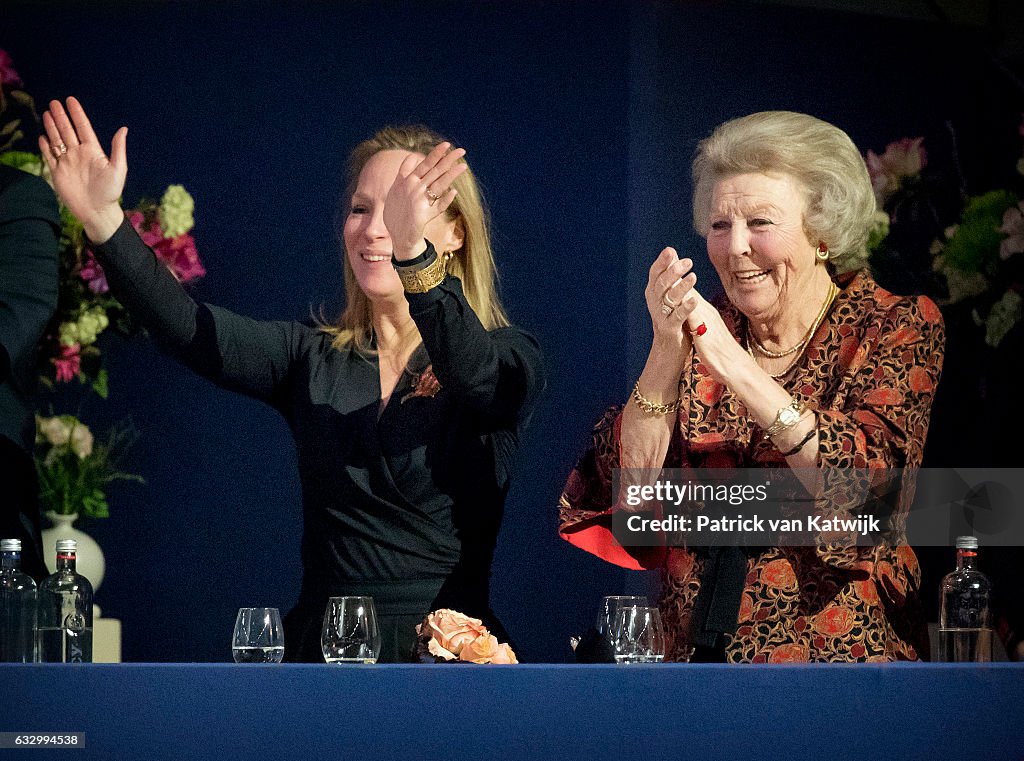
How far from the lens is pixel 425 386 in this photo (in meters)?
3.17

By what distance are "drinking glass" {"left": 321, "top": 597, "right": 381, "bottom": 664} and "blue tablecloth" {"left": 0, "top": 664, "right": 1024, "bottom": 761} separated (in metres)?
0.28

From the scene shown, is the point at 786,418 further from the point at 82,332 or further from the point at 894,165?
the point at 82,332

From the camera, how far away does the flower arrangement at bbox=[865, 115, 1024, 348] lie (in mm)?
3236

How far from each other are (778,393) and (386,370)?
0.89 m

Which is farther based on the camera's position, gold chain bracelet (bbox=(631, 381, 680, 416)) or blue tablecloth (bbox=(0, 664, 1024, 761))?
gold chain bracelet (bbox=(631, 381, 680, 416))

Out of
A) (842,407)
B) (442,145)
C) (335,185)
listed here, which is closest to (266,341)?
(335,185)

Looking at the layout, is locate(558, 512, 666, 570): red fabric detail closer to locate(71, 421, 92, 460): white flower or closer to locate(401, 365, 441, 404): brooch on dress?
locate(401, 365, 441, 404): brooch on dress

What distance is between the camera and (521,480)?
3.20m

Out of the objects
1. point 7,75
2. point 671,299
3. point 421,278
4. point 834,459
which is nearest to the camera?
point 834,459

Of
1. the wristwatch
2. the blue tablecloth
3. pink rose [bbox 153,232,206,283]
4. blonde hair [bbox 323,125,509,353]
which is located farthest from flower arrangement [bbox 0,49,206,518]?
the wristwatch

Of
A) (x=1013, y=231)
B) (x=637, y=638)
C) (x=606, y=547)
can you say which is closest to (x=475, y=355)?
(x=606, y=547)

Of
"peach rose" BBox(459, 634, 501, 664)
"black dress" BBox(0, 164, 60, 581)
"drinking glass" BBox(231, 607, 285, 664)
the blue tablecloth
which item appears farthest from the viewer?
"black dress" BBox(0, 164, 60, 581)

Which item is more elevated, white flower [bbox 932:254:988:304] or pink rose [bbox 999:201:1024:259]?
pink rose [bbox 999:201:1024:259]

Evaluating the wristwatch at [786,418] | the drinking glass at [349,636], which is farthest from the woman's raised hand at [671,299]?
the drinking glass at [349,636]
